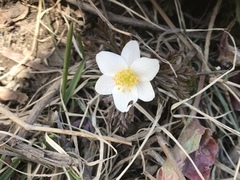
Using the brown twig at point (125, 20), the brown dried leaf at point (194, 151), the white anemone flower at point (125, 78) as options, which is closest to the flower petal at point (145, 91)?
the white anemone flower at point (125, 78)

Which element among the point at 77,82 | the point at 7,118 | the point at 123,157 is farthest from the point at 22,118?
the point at 123,157

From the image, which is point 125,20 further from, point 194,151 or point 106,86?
point 194,151

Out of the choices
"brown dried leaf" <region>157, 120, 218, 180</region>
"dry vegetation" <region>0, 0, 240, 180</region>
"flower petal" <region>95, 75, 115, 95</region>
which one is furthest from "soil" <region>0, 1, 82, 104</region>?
"brown dried leaf" <region>157, 120, 218, 180</region>

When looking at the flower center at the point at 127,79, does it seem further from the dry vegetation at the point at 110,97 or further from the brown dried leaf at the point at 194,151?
the brown dried leaf at the point at 194,151

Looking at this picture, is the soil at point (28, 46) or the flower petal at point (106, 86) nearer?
the flower petal at point (106, 86)

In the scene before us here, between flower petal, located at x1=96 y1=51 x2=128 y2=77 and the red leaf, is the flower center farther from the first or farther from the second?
the red leaf

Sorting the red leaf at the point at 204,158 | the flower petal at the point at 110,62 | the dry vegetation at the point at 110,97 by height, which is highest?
the flower petal at the point at 110,62

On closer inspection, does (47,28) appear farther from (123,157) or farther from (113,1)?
(123,157)

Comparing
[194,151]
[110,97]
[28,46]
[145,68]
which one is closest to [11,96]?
[28,46]
